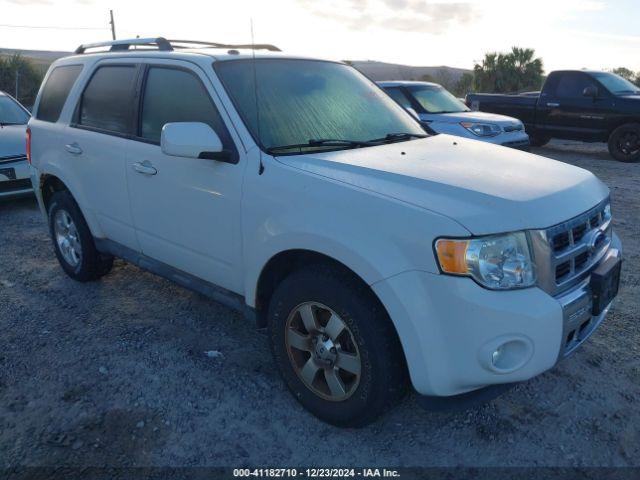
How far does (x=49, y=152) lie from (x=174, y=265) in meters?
1.85

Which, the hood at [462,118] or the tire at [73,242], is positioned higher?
the hood at [462,118]

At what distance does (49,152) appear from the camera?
4.60 metres

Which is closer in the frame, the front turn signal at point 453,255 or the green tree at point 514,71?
the front turn signal at point 453,255

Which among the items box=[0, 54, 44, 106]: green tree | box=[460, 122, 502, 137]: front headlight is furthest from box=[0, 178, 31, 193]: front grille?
box=[0, 54, 44, 106]: green tree

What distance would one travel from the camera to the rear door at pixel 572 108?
11.4 m

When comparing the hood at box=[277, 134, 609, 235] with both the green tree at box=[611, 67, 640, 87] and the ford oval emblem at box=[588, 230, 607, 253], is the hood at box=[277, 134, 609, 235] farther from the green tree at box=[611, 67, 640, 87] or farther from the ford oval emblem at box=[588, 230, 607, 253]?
the green tree at box=[611, 67, 640, 87]

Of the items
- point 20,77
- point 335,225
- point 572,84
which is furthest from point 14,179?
point 20,77

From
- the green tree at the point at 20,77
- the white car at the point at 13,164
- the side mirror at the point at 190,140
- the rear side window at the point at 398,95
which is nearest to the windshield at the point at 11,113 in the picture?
the white car at the point at 13,164

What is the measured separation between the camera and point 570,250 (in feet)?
8.21

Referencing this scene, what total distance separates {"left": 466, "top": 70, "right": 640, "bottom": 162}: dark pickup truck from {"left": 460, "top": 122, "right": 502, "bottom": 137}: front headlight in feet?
10.9

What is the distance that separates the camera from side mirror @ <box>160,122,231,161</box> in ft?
9.45

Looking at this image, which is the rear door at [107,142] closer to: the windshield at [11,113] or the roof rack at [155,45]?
the roof rack at [155,45]

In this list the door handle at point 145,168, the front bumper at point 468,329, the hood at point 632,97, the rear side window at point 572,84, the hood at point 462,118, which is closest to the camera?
the front bumper at point 468,329

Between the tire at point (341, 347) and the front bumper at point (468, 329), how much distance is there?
14 centimetres
